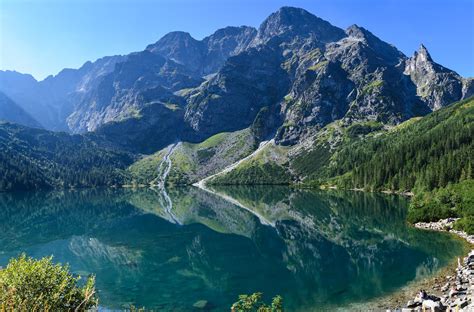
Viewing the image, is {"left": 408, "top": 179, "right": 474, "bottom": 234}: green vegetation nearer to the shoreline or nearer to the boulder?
the shoreline

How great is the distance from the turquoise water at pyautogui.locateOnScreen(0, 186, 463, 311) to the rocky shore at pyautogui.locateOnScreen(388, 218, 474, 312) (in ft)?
17.7

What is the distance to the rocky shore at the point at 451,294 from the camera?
3338 cm

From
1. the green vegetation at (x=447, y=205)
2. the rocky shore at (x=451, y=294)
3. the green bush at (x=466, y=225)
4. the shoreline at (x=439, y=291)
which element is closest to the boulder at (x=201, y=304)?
the shoreline at (x=439, y=291)

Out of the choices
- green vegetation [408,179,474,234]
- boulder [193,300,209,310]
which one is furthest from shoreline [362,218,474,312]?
green vegetation [408,179,474,234]

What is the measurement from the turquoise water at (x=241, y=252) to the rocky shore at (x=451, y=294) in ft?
17.7

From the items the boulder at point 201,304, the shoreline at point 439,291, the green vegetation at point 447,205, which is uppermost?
the green vegetation at point 447,205

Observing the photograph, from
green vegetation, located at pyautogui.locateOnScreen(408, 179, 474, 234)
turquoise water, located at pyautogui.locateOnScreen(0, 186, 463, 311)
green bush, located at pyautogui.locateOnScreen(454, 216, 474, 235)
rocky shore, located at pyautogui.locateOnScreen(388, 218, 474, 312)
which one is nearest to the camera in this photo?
rocky shore, located at pyautogui.locateOnScreen(388, 218, 474, 312)

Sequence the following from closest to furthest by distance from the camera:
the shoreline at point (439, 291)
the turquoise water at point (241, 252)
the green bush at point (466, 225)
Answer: the shoreline at point (439, 291) < the turquoise water at point (241, 252) < the green bush at point (466, 225)

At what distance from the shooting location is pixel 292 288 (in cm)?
5469

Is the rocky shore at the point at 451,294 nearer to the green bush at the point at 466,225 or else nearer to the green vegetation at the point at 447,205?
the green bush at the point at 466,225

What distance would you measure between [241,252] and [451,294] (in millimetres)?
48107

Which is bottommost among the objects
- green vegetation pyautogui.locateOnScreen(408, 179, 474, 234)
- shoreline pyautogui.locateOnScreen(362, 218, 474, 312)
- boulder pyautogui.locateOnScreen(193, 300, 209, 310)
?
shoreline pyautogui.locateOnScreen(362, 218, 474, 312)

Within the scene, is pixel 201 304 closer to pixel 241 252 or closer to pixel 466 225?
pixel 241 252

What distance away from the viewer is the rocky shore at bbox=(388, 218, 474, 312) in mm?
33375
